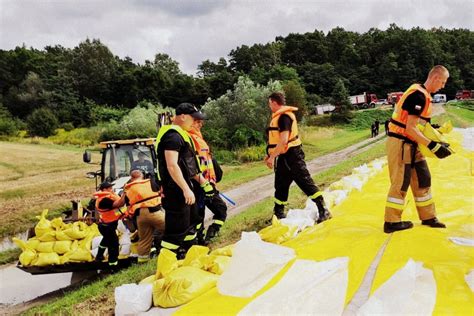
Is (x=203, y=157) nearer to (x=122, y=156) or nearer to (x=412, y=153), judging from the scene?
(x=412, y=153)

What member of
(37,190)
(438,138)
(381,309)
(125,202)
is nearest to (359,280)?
(381,309)

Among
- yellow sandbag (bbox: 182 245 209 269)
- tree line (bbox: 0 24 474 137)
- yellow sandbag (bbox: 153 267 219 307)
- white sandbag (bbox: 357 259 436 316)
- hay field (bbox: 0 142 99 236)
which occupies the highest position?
tree line (bbox: 0 24 474 137)

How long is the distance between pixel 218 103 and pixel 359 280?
76.3ft

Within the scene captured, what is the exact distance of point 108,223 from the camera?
5473 mm

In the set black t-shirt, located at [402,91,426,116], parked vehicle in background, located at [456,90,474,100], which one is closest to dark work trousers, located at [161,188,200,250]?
black t-shirt, located at [402,91,426,116]

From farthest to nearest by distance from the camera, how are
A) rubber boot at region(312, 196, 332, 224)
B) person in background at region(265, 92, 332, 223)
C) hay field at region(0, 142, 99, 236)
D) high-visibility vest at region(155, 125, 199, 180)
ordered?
hay field at region(0, 142, 99, 236)
person in background at region(265, 92, 332, 223)
rubber boot at region(312, 196, 332, 224)
high-visibility vest at region(155, 125, 199, 180)

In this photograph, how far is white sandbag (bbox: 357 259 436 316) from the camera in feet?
7.88

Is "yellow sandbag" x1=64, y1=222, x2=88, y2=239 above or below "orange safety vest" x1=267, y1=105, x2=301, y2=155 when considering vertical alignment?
below

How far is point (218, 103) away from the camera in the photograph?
25.7 meters

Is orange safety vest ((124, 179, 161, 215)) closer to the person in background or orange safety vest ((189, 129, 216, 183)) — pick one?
orange safety vest ((189, 129, 216, 183))

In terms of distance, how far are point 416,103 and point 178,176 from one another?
7.56 ft

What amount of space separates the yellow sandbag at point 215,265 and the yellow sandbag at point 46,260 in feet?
9.75

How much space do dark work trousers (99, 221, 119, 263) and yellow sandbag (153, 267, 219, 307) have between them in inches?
93.2

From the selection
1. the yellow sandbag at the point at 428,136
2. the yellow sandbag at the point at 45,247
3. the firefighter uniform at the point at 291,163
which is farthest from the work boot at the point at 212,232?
the yellow sandbag at the point at 428,136
